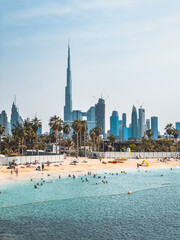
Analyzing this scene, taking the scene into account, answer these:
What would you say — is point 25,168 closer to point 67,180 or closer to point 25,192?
point 67,180

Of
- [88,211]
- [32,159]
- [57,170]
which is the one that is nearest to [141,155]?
[57,170]

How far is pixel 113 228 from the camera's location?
2675 centimetres

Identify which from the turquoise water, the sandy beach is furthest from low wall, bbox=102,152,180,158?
the turquoise water

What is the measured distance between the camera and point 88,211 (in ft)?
109

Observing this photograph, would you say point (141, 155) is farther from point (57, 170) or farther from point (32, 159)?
point (32, 159)

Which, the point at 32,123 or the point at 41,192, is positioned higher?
the point at 32,123

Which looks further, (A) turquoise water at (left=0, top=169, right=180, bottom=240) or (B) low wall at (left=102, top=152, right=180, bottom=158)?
(B) low wall at (left=102, top=152, right=180, bottom=158)

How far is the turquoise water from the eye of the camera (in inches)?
999

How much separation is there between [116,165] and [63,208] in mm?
47509

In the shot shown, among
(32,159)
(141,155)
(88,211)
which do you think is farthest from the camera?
(141,155)

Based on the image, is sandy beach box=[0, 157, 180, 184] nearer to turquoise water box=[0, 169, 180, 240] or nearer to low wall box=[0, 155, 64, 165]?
low wall box=[0, 155, 64, 165]

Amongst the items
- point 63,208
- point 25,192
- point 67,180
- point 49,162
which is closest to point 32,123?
point 49,162

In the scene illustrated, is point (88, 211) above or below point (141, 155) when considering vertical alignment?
below

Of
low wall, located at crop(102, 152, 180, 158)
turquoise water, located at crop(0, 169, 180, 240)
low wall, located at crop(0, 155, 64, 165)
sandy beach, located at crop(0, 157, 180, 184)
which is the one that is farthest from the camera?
low wall, located at crop(102, 152, 180, 158)
